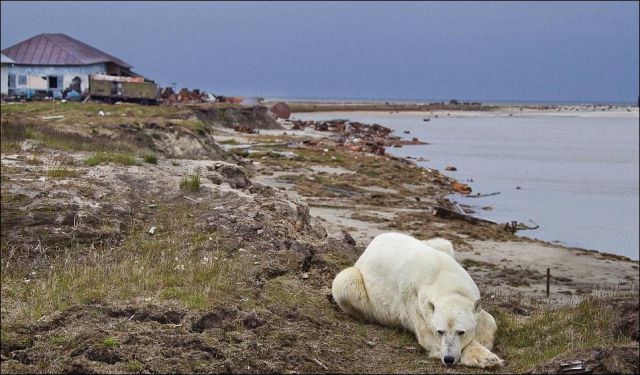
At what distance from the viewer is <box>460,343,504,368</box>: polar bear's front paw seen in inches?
302

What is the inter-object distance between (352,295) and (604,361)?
3.68 m

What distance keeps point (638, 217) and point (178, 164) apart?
65.5 ft

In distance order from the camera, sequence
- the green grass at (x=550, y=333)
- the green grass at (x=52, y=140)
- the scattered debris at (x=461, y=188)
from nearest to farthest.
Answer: the green grass at (x=550, y=333), the green grass at (x=52, y=140), the scattered debris at (x=461, y=188)

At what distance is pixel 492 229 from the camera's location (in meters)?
21.5

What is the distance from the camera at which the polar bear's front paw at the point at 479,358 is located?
25.2 feet

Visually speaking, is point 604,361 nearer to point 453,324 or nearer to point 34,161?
point 453,324

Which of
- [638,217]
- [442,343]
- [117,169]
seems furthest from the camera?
[638,217]

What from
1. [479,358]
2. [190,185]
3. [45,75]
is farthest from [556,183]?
[45,75]

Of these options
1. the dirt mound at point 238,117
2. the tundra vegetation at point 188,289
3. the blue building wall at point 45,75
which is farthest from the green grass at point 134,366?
the blue building wall at point 45,75

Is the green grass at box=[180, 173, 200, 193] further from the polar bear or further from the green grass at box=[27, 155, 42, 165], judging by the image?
the polar bear

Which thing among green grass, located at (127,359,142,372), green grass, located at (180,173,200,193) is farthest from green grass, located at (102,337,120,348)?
green grass, located at (180,173,200,193)

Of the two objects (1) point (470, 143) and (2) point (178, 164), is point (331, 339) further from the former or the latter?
(1) point (470, 143)

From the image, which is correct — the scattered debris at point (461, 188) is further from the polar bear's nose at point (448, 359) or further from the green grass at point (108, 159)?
the polar bear's nose at point (448, 359)

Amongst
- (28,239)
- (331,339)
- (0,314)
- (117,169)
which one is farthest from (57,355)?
(117,169)
